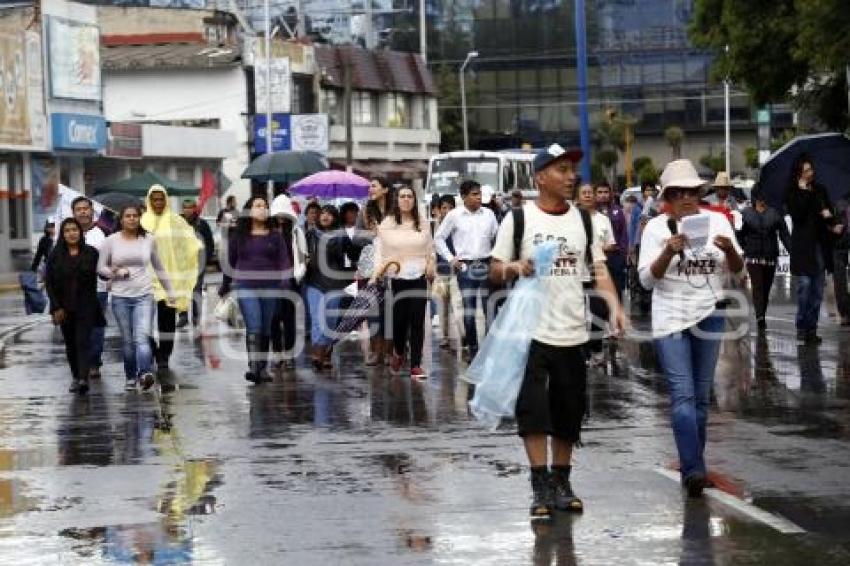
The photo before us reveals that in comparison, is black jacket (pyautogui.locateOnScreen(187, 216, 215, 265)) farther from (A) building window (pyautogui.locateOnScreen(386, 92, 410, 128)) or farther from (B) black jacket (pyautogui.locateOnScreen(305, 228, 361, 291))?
(A) building window (pyautogui.locateOnScreen(386, 92, 410, 128))

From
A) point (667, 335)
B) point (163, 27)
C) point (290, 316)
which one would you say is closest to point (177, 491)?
point (667, 335)

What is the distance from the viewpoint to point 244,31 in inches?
2682

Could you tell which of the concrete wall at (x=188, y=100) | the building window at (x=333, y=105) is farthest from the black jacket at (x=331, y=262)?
the building window at (x=333, y=105)

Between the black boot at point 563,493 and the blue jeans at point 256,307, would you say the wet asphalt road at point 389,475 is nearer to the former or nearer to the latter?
the black boot at point 563,493

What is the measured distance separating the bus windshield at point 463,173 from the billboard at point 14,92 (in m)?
11.1

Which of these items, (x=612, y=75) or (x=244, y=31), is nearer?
(x=244, y=31)

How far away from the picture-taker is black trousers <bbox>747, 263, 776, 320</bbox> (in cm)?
2130

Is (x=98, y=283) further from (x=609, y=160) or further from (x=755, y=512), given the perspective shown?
(x=609, y=160)

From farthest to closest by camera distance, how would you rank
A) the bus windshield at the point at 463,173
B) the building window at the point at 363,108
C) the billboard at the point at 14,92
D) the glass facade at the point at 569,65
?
the glass facade at the point at 569,65
the building window at the point at 363,108
the bus windshield at the point at 463,173
the billboard at the point at 14,92

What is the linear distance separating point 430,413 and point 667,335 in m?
4.12

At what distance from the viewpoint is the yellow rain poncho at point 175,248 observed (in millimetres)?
18391

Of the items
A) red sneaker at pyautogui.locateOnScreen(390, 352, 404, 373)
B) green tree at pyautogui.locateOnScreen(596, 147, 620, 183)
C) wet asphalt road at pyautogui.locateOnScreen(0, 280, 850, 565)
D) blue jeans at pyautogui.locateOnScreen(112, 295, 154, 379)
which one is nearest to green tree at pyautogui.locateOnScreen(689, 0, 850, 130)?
red sneaker at pyautogui.locateOnScreen(390, 352, 404, 373)

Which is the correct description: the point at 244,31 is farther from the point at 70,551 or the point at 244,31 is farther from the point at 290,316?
the point at 70,551

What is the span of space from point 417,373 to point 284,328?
2321 mm
